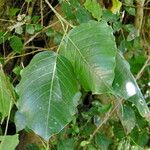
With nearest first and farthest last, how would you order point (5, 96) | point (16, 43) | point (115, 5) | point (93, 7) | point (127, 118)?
point (5, 96) → point (93, 7) → point (127, 118) → point (16, 43) → point (115, 5)

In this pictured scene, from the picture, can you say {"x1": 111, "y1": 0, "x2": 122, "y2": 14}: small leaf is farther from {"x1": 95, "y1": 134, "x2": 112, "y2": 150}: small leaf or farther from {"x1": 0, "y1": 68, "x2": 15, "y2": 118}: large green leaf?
{"x1": 0, "y1": 68, "x2": 15, "y2": 118}: large green leaf

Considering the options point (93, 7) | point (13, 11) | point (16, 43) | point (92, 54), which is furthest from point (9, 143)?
point (13, 11)

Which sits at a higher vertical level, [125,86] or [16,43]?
[125,86]

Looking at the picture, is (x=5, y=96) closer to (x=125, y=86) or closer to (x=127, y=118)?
(x=125, y=86)

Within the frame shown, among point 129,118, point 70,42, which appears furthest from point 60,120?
point 129,118

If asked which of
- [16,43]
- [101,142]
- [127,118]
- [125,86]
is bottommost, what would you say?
[101,142]

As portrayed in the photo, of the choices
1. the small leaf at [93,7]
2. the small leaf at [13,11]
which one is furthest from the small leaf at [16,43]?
the small leaf at [93,7]

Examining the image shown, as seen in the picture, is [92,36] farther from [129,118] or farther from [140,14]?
[140,14]
